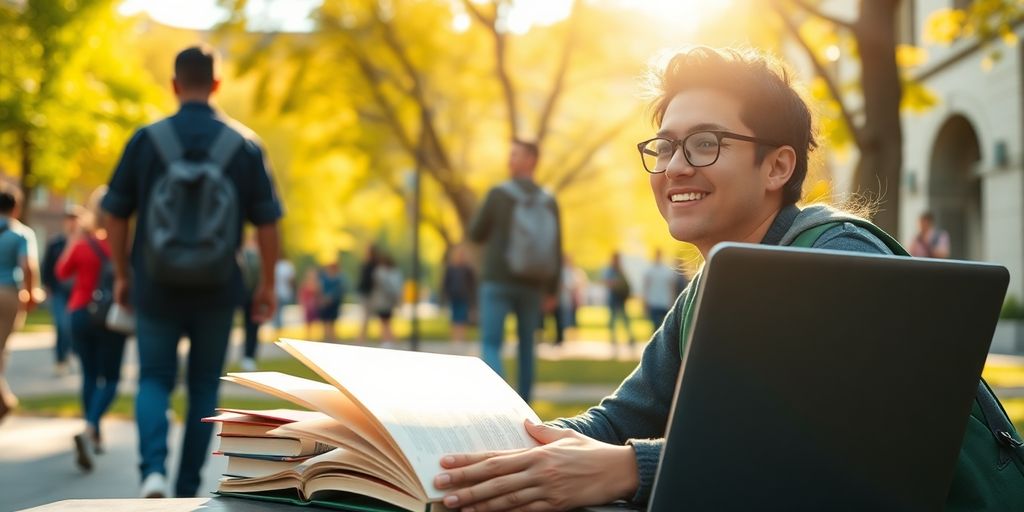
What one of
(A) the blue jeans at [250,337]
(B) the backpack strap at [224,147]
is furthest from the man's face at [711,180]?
(A) the blue jeans at [250,337]

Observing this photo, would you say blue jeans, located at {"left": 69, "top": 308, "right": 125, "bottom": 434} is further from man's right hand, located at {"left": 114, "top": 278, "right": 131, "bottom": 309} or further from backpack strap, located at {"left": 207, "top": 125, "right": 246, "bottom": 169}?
backpack strap, located at {"left": 207, "top": 125, "right": 246, "bottom": 169}

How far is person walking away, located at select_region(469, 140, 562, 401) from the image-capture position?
8922 mm

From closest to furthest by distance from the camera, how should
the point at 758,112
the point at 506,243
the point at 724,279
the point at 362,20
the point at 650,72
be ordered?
the point at 724,279
the point at 758,112
the point at 650,72
the point at 506,243
the point at 362,20

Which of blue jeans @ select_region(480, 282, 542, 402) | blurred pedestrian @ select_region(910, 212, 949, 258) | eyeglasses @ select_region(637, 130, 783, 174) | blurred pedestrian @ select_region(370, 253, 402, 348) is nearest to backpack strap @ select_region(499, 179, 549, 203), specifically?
blue jeans @ select_region(480, 282, 542, 402)

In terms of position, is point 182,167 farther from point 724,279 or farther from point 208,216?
point 724,279

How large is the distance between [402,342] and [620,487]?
22.8 m

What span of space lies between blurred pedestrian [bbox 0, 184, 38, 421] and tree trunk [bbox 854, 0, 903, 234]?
25.0 feet

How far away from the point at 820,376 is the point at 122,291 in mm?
4879

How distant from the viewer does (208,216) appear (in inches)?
217

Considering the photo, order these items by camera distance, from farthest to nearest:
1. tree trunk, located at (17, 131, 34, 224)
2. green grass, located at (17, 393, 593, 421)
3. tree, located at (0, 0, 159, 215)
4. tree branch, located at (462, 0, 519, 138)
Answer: tree trunk, located at (17, 131, 34, 224)
tree, located at (0, 0, 159, 215)
tree branch, located at (462, 0, 519, 138)
green grass, located at (17, 393, 593, 421)

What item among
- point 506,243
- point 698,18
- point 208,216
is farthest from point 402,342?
point 208,216

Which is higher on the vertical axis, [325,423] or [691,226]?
[691,226]

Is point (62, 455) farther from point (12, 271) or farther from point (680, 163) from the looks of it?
point (680, 163)

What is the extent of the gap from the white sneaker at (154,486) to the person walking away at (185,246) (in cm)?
1
